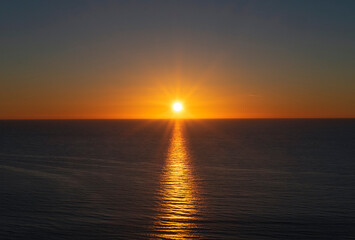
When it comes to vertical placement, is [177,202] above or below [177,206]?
above

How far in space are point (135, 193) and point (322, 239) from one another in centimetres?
1928

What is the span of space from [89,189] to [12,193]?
755 cm

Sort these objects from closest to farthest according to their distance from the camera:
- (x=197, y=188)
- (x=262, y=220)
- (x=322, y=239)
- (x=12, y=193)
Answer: (x=322, y=239)
(x=262, y=220)
(x=12, y=193)
(x=197, y=188)

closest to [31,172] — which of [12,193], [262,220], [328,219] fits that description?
[12,193]

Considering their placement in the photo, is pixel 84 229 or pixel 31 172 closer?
pixel 84 229

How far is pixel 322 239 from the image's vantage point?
2355 cm

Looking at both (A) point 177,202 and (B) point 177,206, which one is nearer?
(B) point 177,206

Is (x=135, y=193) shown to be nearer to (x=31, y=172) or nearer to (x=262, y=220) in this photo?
(x=262, y=220)

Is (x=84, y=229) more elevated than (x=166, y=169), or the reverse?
(x=166, y=169)

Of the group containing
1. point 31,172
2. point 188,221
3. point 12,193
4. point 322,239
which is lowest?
point 322,239

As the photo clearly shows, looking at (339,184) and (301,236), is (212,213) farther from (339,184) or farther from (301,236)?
(339,184)

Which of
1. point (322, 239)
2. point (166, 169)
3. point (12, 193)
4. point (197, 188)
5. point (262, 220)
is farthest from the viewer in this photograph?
point (166, 169)

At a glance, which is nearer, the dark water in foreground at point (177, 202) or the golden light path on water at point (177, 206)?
the golden light path on water at point (177, 206)

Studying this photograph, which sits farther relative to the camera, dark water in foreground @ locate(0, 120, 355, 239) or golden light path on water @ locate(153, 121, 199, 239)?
dark water in foreground @ locate(0, 120, 355, 239)
